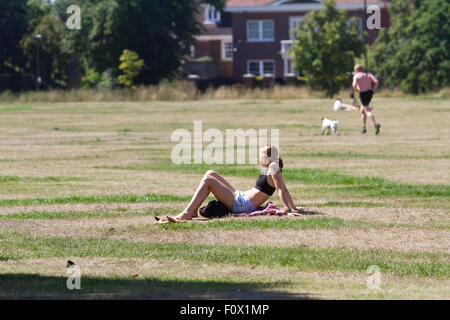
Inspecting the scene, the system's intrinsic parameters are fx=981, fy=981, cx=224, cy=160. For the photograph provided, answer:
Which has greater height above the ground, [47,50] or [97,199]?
[47,50]

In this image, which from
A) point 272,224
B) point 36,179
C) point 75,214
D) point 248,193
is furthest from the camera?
point 36,179

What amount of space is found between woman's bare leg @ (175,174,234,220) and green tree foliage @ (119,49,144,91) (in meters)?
64.1

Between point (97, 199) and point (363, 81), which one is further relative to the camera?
point (363, 81)

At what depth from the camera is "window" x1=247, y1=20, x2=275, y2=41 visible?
305ft

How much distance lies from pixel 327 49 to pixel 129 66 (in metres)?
15.9

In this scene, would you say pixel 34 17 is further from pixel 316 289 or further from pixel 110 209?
pixel 316 289

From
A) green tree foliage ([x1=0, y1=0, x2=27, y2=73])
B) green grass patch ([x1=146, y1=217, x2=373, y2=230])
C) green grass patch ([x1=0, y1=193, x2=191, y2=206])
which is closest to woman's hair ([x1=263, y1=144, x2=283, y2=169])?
green grass patch ([x1=146, y1=217, x2=373, y2=230])

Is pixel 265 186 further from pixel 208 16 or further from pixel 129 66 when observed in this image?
pixel 208 16

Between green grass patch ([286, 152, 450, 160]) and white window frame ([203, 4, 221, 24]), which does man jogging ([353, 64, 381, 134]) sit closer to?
green grass patch ([286, 152, 450, 160])

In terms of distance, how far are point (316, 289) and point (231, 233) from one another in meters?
3.47

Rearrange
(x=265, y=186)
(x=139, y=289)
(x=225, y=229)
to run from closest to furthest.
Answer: (x=139, y=289)
(x=225, y=229)
(x=265, y=186)

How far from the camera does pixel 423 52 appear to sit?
73.5m

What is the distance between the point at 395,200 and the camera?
1511cm

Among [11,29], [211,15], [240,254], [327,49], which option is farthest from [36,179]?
[211,15]
